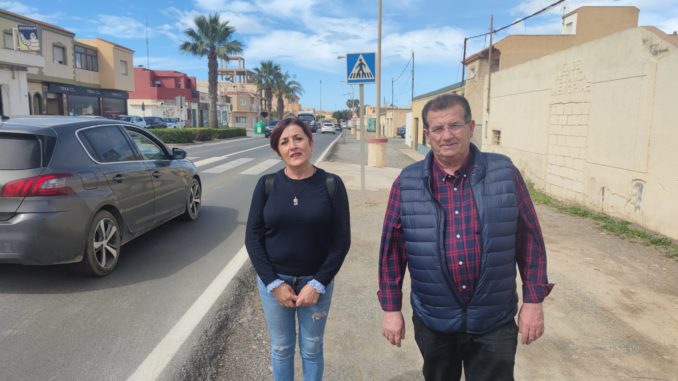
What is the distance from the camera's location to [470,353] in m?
2.24

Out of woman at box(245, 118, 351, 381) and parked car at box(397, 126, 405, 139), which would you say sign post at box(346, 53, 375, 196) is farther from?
parked car at box(397, 126, 405, 139)

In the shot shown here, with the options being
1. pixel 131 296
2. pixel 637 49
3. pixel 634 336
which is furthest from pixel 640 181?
pixel 131 296

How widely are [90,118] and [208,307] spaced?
2849mm

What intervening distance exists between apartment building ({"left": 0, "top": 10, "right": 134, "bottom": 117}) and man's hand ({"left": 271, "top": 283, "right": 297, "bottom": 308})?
2476 centimetres

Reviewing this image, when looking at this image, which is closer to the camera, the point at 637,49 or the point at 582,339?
the point at 582,339

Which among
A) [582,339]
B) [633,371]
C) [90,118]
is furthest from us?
[90,118]

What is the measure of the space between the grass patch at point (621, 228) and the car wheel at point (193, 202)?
6262 millimetres

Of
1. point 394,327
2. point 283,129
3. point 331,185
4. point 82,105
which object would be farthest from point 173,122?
point 394,327

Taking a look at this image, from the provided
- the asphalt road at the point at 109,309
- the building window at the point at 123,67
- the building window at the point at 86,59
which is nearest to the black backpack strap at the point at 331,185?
the asphalt road at the point at 109,309

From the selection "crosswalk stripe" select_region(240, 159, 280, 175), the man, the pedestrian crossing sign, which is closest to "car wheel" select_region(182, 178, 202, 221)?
the pedestrian crossing sign

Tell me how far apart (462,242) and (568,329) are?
230 cm

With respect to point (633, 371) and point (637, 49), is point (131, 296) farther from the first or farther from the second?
point (637, 49)

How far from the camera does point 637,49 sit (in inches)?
288

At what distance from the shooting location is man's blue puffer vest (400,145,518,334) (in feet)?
6.86
